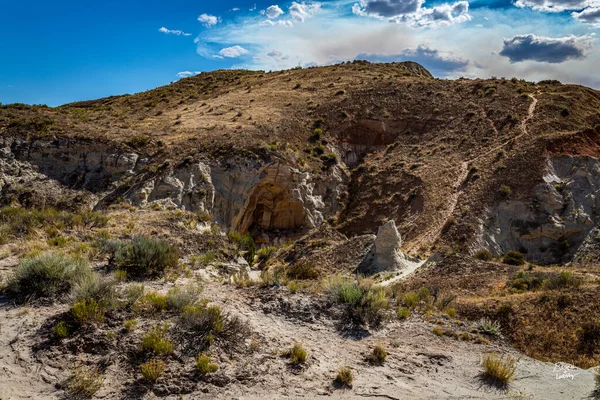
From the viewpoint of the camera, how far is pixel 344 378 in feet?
22.1

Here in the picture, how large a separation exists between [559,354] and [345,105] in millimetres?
31151

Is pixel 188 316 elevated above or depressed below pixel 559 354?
above

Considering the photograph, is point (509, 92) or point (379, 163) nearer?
point (379, 163)

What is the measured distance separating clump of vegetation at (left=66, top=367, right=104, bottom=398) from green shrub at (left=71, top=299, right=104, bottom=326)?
1.05 meters

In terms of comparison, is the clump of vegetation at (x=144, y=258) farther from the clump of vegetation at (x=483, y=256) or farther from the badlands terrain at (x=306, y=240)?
the clump of vegetation at (x=483, y=256)

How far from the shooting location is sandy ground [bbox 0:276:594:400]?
614 centimetres

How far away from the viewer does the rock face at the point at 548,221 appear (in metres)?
23.6

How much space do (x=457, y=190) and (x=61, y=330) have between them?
24.3 meters

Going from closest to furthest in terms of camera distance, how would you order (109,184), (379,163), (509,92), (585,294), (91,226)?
(585,294)
(91,226)
(109,184)
(379,163)
(509,92)

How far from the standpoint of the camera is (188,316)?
7430 mm

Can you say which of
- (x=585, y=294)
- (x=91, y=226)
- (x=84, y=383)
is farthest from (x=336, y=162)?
(x=84, y=383)

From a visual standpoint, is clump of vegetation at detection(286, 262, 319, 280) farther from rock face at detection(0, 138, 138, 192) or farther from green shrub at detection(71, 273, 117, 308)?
rock face at detection(0, 138, 138, 192)

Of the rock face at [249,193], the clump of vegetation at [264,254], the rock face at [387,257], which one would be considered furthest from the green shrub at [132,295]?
the clump of vegetation at [264,254]

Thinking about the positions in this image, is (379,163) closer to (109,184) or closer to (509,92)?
(509,92)
